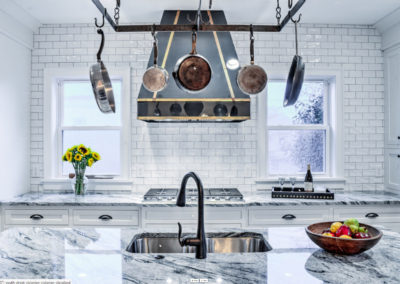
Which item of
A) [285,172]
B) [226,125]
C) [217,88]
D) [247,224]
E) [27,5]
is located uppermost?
[27,5]

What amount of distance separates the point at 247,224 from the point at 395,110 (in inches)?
82.1

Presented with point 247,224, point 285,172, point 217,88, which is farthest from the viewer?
point 285,172

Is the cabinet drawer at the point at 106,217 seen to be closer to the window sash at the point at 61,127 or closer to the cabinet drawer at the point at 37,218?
the cabinet drawer at the point at 37,218

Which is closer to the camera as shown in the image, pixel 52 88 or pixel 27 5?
pixel 27 5

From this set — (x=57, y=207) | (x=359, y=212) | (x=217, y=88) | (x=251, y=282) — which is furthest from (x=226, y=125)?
(x=251, y=282)

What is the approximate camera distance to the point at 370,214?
340cm

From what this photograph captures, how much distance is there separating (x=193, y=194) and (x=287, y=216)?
95 cm

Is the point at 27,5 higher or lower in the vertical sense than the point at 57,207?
higher

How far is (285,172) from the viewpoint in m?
4.09

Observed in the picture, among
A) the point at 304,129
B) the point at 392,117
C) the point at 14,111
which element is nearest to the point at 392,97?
the point at 392,117

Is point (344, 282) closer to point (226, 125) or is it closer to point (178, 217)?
point (178, 217)

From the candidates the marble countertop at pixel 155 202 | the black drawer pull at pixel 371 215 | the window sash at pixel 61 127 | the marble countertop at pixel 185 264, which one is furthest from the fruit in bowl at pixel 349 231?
the window sash at pixel 61 127

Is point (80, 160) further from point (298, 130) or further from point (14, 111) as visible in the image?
point (298, 130)

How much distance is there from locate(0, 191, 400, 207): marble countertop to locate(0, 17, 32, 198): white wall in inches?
8.7
